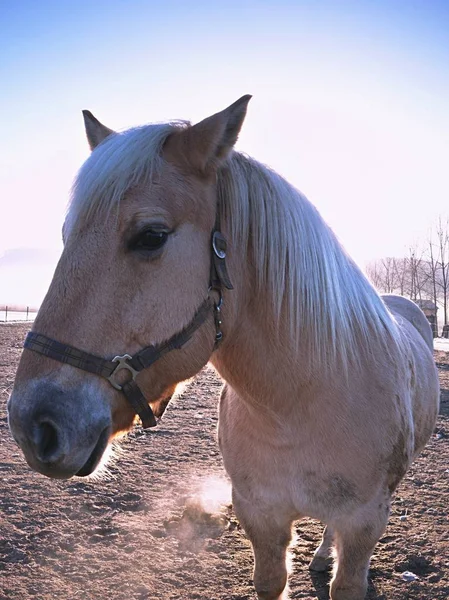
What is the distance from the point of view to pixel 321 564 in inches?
130

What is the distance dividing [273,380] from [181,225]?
85 cm

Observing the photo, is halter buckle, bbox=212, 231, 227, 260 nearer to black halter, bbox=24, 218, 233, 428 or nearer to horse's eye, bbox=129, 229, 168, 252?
black halter, bbox=24, 218, 233, 428

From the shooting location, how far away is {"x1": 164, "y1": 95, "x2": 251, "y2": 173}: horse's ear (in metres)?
1.81

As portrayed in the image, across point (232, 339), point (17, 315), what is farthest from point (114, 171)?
point (17, 315)

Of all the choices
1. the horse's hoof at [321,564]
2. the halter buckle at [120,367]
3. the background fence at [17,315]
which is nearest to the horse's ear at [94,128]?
the halter buckle at [120,367]

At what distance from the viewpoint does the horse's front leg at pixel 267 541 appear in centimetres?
246

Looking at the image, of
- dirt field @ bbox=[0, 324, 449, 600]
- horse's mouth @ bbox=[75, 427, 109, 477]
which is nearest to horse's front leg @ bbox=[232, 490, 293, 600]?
dirt field @ bbox=[0, 324, 449, 600]

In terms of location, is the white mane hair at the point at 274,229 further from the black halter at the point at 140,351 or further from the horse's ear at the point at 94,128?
the horse's ear at the point at 94,128

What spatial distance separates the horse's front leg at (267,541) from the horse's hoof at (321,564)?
78 centimetres

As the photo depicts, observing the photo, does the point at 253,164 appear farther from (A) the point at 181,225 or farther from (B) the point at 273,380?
(B) the point at 273,380

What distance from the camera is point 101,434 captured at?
5.53 feet

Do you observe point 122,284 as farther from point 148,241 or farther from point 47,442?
point 47,442

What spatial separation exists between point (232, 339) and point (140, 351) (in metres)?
0.52

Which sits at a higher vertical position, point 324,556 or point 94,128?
point 94,128
